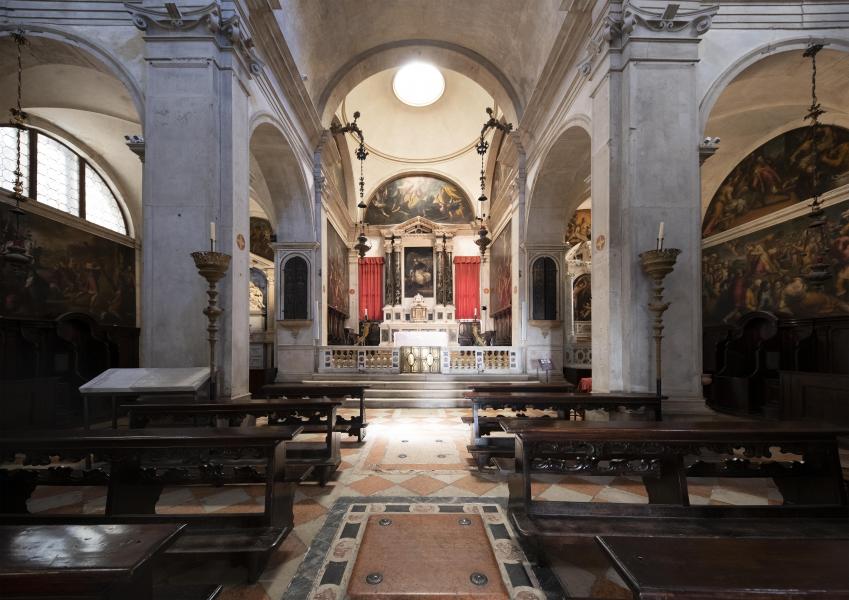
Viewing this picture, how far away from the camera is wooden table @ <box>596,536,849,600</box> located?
1099mm

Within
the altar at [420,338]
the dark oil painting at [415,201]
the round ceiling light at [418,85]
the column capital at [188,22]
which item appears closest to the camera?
the column capital at [188,22]

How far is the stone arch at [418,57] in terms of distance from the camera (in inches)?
407

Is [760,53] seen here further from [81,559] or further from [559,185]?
[81,559]

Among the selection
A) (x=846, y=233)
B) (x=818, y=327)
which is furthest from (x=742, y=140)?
(x=818, y=327)

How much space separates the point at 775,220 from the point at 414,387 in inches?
353

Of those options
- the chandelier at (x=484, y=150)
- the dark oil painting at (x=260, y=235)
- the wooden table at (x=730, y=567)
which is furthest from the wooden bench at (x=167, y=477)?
the dark oil painting at (x=260, y=235)

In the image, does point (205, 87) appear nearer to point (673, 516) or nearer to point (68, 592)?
point (68, 592)

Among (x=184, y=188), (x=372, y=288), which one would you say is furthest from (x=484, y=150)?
(x=372, y=288)

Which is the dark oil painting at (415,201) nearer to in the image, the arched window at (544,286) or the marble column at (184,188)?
the arched window at (544,286)

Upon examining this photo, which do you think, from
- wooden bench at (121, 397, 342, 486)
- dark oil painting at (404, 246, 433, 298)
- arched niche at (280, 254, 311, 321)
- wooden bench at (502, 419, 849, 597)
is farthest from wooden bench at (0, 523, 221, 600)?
dark oil painting at (404, 246, 433, 298)

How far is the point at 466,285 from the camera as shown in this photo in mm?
17703

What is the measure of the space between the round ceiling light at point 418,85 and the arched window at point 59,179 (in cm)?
1133

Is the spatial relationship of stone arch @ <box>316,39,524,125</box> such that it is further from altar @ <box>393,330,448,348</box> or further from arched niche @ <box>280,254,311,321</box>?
altar @ <box>393,330,448,348</box>

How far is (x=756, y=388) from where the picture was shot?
7.77 metres
